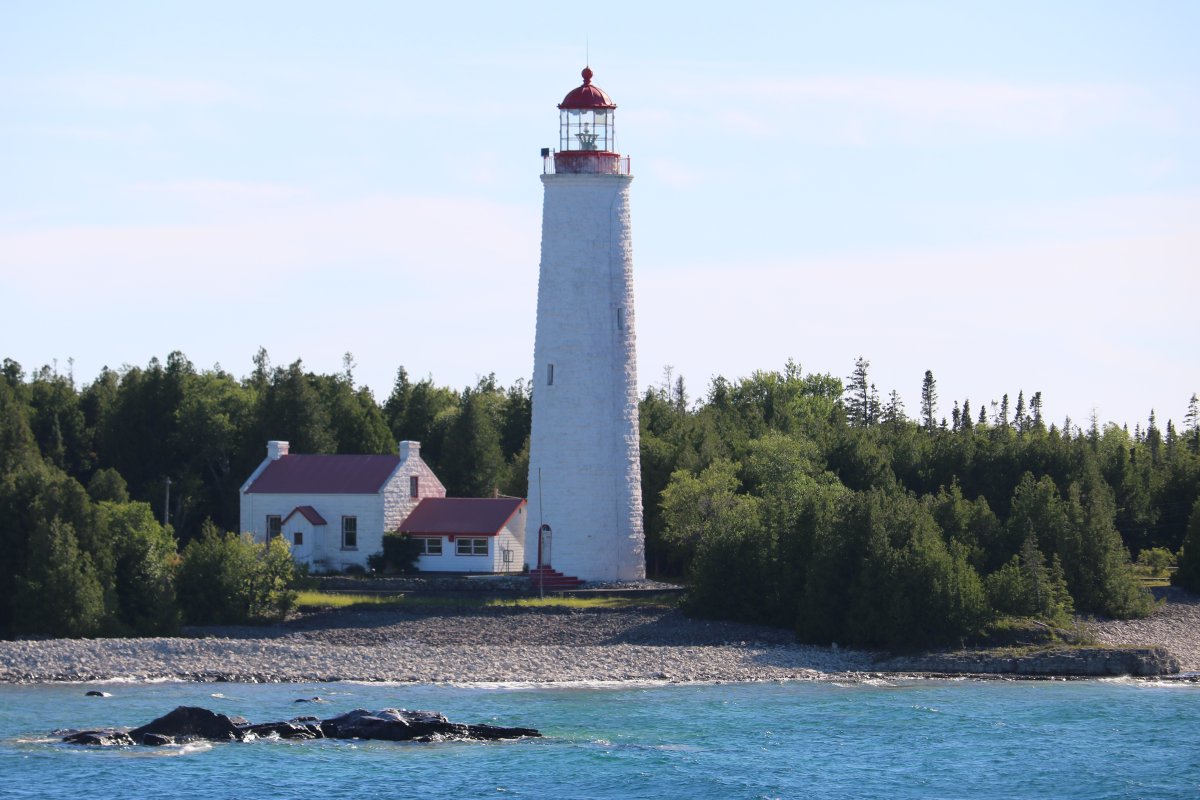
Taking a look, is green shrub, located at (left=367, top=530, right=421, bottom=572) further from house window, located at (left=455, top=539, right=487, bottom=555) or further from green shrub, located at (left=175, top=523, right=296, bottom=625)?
green shrub, located at (left=175, top=523, right=296, bottom=625)

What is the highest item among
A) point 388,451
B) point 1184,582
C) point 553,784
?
point 388,451

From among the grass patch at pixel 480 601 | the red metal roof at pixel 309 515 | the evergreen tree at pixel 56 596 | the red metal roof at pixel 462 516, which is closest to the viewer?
the evergreen tree at pixel 56 596

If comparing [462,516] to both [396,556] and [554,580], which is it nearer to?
[396,556]

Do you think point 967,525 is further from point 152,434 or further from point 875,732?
point 152,434

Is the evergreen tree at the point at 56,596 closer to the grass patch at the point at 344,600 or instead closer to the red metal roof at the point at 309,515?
the grass patch at the point at 344,600

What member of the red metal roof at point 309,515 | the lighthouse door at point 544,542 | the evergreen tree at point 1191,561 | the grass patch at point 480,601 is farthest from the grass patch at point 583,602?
the evergreen tree at point 1191,561

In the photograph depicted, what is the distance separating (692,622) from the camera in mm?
43062

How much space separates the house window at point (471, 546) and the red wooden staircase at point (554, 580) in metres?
4.66

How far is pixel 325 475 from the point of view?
54.2m

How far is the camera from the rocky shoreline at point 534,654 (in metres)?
37.4

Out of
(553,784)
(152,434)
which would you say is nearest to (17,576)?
(553,784)

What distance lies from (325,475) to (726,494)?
12451 millimetres

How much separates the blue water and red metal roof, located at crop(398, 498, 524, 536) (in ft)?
51.3

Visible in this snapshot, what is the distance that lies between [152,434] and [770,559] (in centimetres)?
3132
